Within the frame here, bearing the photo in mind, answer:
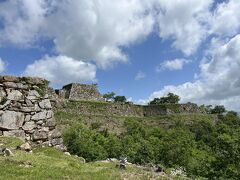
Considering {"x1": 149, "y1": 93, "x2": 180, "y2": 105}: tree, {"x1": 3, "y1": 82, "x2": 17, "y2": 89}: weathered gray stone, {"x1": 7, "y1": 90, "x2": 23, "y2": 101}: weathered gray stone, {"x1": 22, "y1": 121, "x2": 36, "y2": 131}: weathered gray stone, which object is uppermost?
{"x1": 149, "y1": 93, "x2": 180, "y2": 105}: tree

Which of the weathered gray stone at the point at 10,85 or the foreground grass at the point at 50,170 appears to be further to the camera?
the weathered gray stone at the point at 10,85

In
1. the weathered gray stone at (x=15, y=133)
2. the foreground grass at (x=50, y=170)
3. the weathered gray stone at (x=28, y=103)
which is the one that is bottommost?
the foreground grass at (x=50, y=170)

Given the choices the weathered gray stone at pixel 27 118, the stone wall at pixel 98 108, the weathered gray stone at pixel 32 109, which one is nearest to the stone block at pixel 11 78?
the weathered gray stone at pixel 32 109

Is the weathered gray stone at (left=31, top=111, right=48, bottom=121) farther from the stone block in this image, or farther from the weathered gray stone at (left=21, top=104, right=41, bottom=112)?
the stone block

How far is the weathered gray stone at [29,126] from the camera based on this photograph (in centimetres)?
2003

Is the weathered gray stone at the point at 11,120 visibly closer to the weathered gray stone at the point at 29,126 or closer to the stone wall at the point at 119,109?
the weathered gray stone at the point at 29,126

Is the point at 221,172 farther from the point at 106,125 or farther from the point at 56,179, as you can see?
the point at 106,125

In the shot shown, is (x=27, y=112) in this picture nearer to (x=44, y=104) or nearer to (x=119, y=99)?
(x=44, y=104)

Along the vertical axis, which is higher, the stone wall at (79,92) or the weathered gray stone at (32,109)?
the stone wall at (79,92)

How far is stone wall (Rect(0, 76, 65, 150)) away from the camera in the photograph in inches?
776

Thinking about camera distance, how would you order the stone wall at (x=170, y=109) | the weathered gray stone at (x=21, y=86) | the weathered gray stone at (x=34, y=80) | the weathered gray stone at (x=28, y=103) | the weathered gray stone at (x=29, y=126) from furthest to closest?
the stone wall at (x=170, y=109) → the weathered gray stone at (x=34, y=80) → the weathered gray stone at (x=21, y=86) → the weathered gray stone at (x=28, y=103) → the weathered gray stone at (x=29, y=126)

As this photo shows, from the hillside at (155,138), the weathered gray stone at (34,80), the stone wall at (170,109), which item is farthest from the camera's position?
the stone wall at (170,109)

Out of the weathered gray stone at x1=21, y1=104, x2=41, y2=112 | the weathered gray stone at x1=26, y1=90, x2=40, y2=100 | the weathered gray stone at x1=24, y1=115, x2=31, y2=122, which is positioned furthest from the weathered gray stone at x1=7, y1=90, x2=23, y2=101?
the weathered gray stone at x1=24, y1=115, x2=31, y2=122

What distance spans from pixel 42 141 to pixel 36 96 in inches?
89.4
